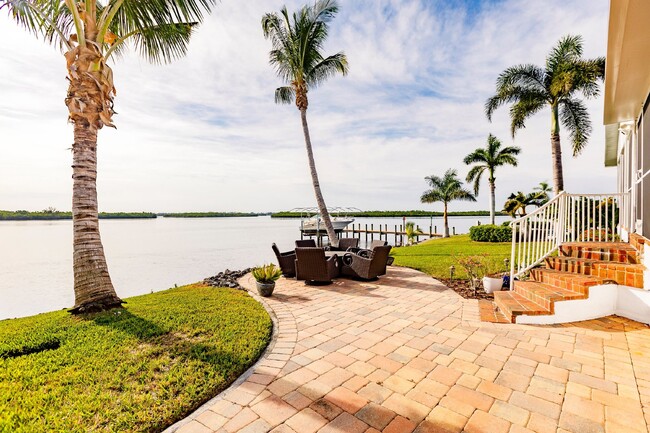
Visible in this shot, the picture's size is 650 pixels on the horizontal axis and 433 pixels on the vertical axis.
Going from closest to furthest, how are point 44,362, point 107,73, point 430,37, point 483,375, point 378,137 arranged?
point 483,375, point 44,362, point 107,73, point 430,37, point 378,137

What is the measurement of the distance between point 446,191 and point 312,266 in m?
25.5

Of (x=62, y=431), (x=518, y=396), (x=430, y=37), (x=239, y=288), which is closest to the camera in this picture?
(x=62, y=431)

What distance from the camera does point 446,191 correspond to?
28906 millimetres

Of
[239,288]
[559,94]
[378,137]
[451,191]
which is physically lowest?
[239,288]

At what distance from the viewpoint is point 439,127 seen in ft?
43.2

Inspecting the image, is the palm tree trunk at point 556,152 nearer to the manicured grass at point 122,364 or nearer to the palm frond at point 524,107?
the palm frond at point 524,107

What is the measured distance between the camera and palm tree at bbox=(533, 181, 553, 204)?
74.2 feet

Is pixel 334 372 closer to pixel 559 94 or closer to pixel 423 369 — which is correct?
pixel 423 369

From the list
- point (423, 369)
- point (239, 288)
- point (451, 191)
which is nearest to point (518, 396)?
point (423, 369)

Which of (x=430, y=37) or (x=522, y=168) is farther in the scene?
(x=522, y=168)

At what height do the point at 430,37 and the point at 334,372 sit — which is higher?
the point at 430,37

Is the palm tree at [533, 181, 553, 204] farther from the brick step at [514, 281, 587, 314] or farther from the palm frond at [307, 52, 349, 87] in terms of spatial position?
the brick step at [514, 281, 587, 314]

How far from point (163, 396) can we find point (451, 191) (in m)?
29.7

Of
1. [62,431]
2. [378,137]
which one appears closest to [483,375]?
[62,431]
